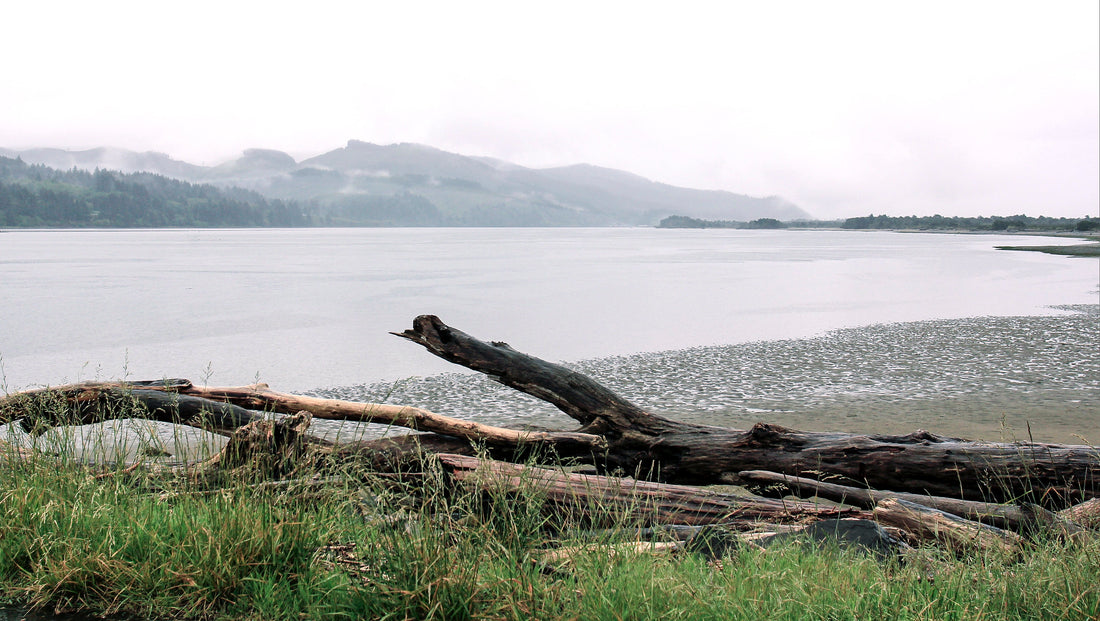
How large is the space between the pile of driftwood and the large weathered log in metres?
0.01

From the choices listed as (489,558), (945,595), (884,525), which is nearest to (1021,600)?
(945,595)

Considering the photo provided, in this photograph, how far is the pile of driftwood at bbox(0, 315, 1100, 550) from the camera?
6.11 meters

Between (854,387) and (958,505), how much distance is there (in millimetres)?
9930

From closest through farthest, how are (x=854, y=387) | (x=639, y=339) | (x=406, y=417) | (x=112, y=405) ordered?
(x=406, y=417) → (x=112, y=405) → (x=854, y=387) → (x=639, y=339)

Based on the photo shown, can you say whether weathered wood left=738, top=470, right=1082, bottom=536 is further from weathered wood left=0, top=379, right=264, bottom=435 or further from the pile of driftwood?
weathered wood left=0, top=379, right=264, bottom=435

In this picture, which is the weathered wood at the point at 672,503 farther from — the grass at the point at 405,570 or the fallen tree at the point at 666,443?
the grass at the point at 405,570

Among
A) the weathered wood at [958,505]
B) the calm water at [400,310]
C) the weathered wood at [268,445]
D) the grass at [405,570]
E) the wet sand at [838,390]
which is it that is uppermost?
the weathered wood at [268,445]

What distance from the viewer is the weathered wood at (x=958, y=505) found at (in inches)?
233

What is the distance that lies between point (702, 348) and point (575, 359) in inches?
142

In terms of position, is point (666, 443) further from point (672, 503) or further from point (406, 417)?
point (406, 417)

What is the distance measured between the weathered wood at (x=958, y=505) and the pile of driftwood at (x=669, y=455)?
1cm

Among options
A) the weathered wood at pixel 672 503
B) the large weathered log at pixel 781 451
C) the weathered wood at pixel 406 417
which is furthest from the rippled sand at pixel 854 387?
the weathered wood at pixel 672 503

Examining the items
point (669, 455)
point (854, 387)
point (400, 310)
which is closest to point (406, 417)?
point (669, 455)

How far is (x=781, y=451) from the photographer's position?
25.8ft
